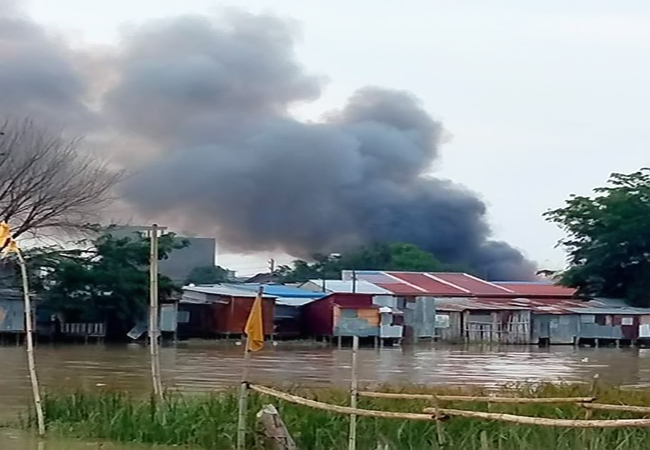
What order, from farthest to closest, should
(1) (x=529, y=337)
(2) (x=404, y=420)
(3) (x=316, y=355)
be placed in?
(1) (x=529, y=337) < (3) (x=316, y=355) < (2) (x=404, y=420)

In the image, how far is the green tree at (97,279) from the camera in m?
36.8

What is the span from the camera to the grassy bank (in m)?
8.56

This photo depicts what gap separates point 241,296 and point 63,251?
24.2 feet

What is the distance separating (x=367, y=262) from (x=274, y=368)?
118 feet

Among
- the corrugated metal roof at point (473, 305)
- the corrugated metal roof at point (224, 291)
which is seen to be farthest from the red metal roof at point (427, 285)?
the corrugated metal roof at point (224, 291)

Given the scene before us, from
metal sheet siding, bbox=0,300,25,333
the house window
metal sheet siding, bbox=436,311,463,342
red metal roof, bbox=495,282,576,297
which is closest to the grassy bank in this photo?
metal sheet siding, bbox=0,300,25,333

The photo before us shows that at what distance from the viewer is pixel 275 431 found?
8938 millimetres

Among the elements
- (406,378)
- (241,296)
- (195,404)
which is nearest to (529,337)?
(241,296)

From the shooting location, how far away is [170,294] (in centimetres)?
3894

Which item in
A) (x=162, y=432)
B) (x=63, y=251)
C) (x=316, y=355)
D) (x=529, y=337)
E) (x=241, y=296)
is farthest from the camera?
(x=529, y=337)

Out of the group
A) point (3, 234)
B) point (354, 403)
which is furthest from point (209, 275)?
point (354, 403)

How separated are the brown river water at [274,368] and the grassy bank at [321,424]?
73cm

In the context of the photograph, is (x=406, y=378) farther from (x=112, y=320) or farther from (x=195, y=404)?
(x=112, y=320)

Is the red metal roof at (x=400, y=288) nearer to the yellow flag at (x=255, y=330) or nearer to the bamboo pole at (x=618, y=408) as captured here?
the yellow flag at (x=255, y=330)
